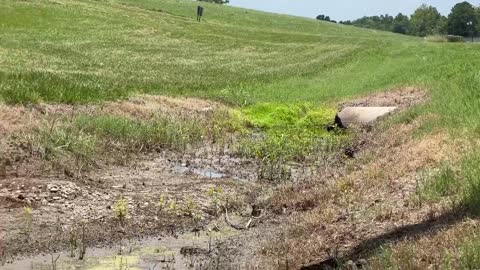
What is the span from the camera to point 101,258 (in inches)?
295

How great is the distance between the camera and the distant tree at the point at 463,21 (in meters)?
109

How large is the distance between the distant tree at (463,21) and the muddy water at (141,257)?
10705 cm

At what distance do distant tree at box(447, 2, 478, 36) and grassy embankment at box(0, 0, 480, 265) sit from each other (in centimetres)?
5784

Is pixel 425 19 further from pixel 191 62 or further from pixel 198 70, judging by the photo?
pixel 198 70

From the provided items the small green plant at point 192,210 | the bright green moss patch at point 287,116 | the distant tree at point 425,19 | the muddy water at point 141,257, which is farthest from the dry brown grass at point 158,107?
the distant tree at point 425,19

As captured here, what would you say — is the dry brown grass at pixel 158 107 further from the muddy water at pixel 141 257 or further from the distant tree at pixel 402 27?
the distant tree at pixel 402 27

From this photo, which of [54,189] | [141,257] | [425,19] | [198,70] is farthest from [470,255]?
[425,19]

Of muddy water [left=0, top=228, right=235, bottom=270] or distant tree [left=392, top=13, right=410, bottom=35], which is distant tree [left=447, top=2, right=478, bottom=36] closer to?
distant tree [left=392, top=13, right=410, bottom=35]

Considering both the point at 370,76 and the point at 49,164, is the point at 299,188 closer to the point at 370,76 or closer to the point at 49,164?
the point at 49,164

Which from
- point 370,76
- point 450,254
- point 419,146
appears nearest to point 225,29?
point 370,76

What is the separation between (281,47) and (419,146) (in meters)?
41.8

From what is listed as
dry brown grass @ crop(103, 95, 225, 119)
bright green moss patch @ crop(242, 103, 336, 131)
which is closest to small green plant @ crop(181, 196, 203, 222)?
dry brown grass @ crop(103, 95, 225, 119)

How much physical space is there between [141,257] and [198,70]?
2554 centimetres

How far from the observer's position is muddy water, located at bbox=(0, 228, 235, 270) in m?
7.22
